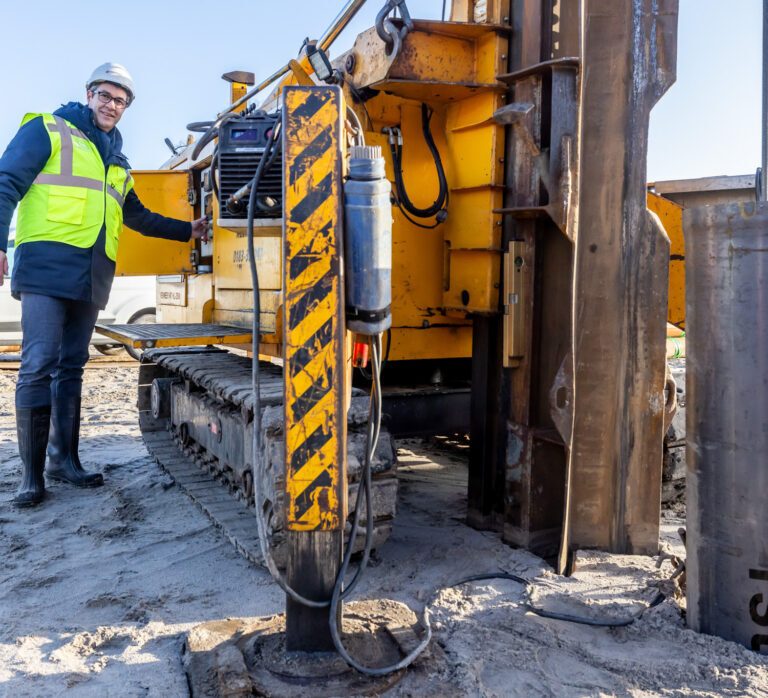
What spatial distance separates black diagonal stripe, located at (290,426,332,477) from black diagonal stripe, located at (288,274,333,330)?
33 cm

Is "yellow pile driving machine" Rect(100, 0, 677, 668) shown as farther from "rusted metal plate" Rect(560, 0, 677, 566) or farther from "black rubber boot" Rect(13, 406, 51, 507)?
"black rubber boot" Rect(13, 406, 51, 507)

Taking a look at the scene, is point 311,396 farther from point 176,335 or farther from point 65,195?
point 65,195

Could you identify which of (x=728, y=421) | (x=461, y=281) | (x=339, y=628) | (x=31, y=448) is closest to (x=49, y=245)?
(x=31, y=448)

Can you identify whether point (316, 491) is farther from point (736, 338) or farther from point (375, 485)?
point (736, 338)

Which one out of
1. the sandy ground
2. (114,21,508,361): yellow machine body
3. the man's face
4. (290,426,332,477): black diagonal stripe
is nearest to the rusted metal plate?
the sandy ground

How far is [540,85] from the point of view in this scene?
3551 millimetres

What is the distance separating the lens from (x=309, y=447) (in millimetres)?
2439

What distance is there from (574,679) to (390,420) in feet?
6.47

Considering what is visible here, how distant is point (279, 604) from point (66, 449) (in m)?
2.46

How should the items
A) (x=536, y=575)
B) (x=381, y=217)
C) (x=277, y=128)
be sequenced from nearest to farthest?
1. (x=381, y=217)
2. (x=277, y=128)
3. (x=536, y=575)

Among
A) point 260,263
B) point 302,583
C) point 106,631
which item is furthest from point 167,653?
point 260,263

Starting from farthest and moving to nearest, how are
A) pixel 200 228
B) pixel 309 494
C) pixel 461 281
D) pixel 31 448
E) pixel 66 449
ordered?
1. pixel 200 228
2. pixel 66 449
3. pixel 31 448
4. pixel 461 281
5. pixel 309 494

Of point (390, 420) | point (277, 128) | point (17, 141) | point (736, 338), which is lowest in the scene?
point (390, 420)

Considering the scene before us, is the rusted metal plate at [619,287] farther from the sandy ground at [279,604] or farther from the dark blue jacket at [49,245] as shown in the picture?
the dark blue jacket at [49,245]
